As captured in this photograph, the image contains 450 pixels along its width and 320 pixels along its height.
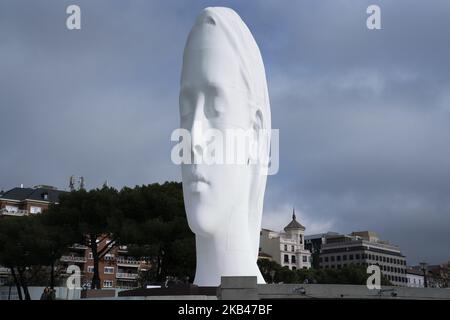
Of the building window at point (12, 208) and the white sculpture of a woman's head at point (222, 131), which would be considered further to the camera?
the building window at point (12, 208)

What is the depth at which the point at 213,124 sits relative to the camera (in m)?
17.7

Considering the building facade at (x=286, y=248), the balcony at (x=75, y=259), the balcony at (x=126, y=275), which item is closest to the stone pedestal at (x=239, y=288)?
the balcony at (x=75, y=259)

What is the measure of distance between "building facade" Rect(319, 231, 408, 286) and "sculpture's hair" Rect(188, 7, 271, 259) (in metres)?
71.2

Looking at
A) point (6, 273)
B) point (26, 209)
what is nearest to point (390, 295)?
point (6, 273)

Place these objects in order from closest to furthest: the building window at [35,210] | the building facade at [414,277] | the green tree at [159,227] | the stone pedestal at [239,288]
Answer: the stone pedestal at [239,288], the green tree at [159,227], the building window at [35,210], the building facade at [414,277]

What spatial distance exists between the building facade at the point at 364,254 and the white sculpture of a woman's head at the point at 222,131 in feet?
236

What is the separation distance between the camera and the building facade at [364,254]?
290 feet

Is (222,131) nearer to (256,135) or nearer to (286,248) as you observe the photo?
(256,135)

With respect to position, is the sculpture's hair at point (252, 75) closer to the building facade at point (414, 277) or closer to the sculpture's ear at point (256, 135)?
the sculpture's ear at point (256, 135)
